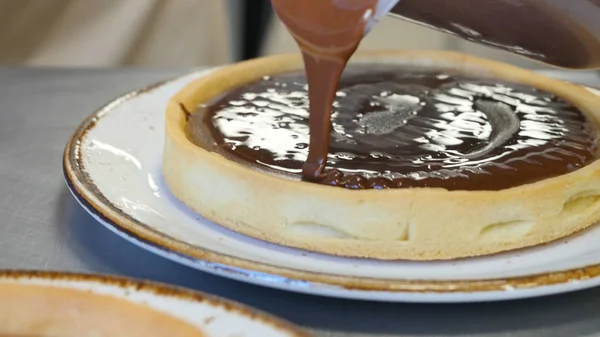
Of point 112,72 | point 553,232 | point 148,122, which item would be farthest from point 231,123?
point 112,72

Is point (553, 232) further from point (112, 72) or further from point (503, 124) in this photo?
point (112, 72)

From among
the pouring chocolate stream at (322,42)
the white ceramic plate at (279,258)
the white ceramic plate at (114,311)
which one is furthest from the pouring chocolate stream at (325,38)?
the white ceramic plate at (114,311)

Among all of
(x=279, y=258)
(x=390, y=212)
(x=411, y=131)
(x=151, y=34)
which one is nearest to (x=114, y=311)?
(x=279, y=258)

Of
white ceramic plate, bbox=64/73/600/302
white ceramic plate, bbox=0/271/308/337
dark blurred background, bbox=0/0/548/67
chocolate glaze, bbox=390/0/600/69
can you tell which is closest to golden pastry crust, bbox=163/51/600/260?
white ceramic plate, bbox=64/73/600/302

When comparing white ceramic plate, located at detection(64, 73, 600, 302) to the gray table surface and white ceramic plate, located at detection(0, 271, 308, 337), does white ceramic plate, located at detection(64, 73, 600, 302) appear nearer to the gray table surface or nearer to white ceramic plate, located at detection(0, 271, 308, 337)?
the gray table surface

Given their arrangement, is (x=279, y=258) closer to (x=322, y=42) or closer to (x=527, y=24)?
(x=322, y=42)
